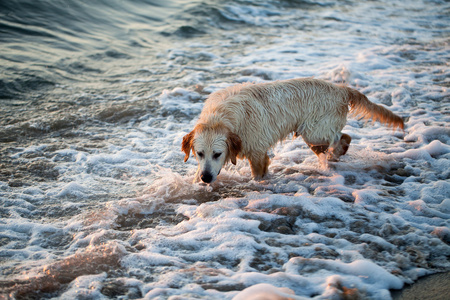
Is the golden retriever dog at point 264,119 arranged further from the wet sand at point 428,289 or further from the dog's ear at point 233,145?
the wet sand at point 428,289

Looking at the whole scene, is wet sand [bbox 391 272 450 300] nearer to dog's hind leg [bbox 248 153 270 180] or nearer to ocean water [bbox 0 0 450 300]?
ocean water [bbox 0 0 450 300]

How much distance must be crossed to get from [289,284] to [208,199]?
6.69 feet

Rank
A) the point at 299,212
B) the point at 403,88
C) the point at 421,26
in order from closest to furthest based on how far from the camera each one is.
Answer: the point at 299,212, the point at 403,88, the point at 421,26

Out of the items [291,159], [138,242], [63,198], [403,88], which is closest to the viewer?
[138,242]

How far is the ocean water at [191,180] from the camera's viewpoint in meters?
3.72

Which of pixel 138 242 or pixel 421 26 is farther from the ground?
pixel 421 26

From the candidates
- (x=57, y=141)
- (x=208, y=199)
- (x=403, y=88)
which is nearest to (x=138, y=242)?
(x=208, y=199)

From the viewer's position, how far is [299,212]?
4.83 m

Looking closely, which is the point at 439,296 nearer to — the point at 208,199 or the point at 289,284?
the point at 289,284

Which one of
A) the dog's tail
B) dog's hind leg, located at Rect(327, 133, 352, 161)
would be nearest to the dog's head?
dog's hind leg, located at Rect(327, 133, 352, 161)

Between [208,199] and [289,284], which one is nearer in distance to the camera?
[289,284]

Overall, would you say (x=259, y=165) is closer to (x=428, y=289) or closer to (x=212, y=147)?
(x=212, y=147)

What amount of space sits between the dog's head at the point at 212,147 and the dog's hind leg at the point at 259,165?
1.60ft

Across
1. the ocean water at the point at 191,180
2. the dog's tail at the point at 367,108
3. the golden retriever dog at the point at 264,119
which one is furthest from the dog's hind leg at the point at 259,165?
the dog's tail at the point at 367,108
